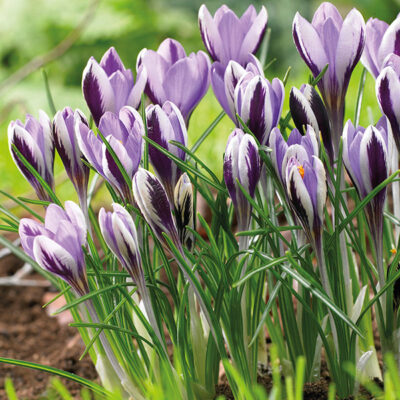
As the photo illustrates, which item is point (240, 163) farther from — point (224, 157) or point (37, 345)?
point (37, 345)

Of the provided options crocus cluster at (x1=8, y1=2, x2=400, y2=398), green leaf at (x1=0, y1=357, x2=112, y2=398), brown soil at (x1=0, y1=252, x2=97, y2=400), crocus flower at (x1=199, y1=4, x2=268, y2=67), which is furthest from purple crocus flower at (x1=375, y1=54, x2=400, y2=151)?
brown soil at (x1=0, y1=252, x2=97, y2=400)

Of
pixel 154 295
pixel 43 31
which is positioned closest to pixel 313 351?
pixel 154 295

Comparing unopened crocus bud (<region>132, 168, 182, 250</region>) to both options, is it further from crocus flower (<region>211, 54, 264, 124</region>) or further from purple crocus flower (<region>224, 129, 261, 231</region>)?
crocus flower (<region>211, 54, 264, 124</region>)

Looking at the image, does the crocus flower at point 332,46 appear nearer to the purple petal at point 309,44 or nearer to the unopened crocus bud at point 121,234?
the purple petal at point 309,44

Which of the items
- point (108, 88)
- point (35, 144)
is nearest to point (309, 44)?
point (108, 88)

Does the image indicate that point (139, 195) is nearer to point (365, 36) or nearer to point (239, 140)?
point (239, 140)

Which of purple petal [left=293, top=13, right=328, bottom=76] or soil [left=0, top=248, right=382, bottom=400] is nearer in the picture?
purple petal [left=293, top=13, right=328, bottom=76]

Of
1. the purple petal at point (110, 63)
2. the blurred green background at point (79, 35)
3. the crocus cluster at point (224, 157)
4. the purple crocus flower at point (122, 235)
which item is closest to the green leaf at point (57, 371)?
the crocus cluster at point (224, 157)
